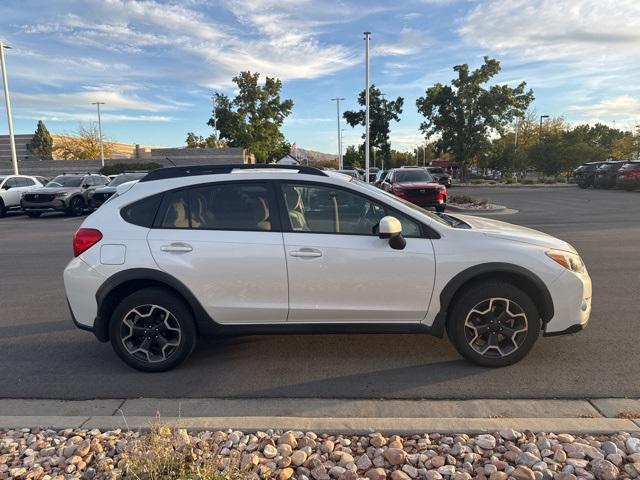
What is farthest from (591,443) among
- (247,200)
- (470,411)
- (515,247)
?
(247,200)

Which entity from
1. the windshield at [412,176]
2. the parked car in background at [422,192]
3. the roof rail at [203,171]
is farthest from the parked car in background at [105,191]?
the roof rail at [203,171]

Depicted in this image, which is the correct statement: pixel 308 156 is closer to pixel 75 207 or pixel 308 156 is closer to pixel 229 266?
pixel 75 207

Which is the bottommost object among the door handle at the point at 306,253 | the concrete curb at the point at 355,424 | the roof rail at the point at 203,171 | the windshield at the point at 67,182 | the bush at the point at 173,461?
the concrete curb at the point at 355,424

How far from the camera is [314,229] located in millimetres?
4062

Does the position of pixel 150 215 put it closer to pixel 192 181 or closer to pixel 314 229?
pixel 192 181

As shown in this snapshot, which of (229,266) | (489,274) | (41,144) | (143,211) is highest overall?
(41,144)

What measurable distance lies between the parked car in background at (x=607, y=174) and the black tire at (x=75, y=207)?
30249 mm

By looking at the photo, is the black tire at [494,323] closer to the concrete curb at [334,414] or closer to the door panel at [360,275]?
the door panel at [360,275]

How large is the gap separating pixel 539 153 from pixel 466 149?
8.77 metres

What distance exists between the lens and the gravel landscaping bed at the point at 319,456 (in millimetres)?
2633

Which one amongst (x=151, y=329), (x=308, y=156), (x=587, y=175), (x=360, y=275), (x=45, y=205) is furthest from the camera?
(x=308, y=156)

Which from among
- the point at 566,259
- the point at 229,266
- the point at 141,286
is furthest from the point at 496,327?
the point at 141,286

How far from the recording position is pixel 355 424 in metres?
3.18

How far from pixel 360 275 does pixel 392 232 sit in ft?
1.52
